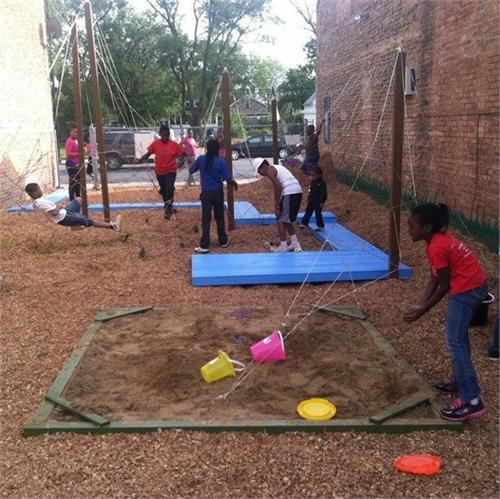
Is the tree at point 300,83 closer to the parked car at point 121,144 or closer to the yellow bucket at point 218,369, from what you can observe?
the parked car at point 121,144

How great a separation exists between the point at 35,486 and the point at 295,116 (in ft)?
135

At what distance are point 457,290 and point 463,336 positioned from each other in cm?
29

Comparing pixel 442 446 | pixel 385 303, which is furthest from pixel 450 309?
pixel 385 303

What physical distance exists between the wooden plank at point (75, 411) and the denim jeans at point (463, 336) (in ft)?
7.14

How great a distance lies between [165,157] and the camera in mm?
10070

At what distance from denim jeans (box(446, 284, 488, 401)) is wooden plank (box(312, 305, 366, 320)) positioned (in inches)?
73.0

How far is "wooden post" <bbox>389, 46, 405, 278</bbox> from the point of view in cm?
621

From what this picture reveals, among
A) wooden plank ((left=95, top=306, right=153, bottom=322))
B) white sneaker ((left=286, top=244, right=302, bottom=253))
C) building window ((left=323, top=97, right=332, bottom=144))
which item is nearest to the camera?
wooden plank ((left=95, top=306, right=153, bottom=322))

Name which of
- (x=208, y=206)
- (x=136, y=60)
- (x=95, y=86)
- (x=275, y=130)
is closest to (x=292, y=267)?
(x=208, y=206)

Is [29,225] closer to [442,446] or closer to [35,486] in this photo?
[35,486]

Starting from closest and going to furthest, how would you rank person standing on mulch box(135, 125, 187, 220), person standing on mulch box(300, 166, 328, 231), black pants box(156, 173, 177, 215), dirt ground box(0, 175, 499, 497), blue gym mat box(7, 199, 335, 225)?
dirt ground box(0, 175, 499, 497)
person standing on mulch box(300, 166, 328, 231)
person standing on mulch box(135, 125, 187, 220)
black pants box(156, 173, 177, 215)
blue gym mat box(7, 199, 335, 225)

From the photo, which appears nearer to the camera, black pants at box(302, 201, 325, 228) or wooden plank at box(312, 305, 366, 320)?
wooden plank at box(312, 305, 366, 320)

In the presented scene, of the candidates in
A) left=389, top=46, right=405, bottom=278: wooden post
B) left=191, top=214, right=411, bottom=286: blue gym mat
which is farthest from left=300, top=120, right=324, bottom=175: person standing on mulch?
left=389, top=46, right=405, bottom=278: wooden post

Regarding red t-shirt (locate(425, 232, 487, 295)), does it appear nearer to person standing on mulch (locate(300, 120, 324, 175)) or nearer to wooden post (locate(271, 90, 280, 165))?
person standing on mulch (locate(300, 120, 324, 175))
